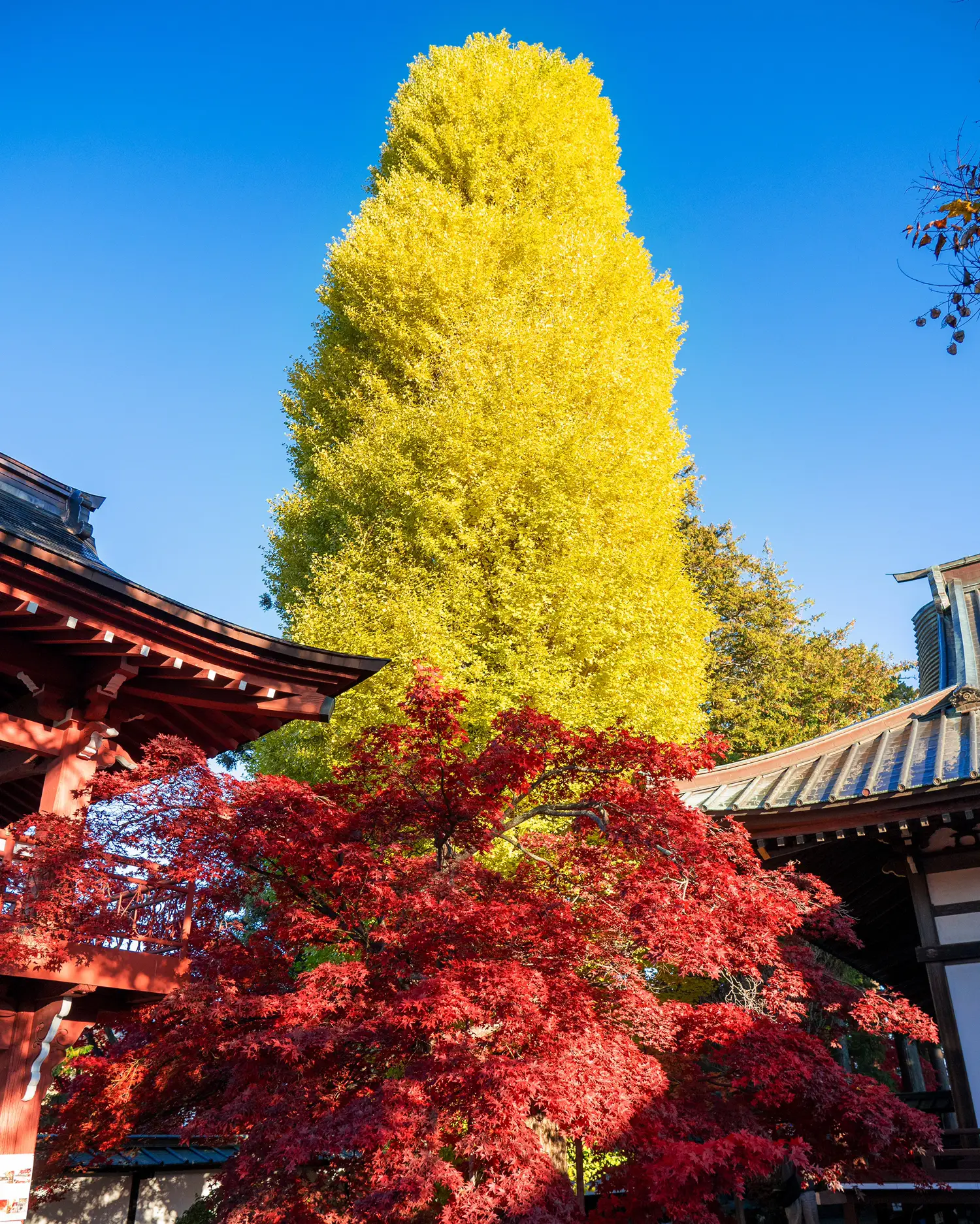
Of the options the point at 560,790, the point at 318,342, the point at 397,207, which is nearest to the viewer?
the point at 560,790

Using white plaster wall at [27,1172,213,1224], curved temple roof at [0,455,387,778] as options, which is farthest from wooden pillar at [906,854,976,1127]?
white plaster wall at [27,1172,213,1224]

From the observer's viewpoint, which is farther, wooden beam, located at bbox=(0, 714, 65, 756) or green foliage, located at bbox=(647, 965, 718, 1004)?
green foliage, located at bbox=(647, 965, 718, 1004)

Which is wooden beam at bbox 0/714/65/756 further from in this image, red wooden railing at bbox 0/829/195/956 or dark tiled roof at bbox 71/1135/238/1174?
dark tiled roof at bbox 71/1135/238/1174

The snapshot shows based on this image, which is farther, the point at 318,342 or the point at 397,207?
the point at 318,342

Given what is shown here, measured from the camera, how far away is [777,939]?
7.63 metres

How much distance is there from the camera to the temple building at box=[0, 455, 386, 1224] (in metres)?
5.61

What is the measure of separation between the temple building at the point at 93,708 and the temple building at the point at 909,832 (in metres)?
4.35

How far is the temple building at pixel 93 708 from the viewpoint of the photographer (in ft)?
18.4

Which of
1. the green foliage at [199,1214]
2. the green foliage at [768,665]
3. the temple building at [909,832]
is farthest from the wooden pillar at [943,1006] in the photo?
the green foliage at [768,665]

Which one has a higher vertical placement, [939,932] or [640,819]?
[640,819]

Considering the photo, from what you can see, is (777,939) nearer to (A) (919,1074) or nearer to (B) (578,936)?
(B) (578,936)

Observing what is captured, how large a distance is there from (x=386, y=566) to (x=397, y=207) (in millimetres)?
6860

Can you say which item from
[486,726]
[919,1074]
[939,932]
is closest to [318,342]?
[486,726]

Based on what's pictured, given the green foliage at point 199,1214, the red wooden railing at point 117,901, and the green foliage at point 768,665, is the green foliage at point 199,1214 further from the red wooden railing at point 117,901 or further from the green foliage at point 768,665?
the green foliage at point 768,665
